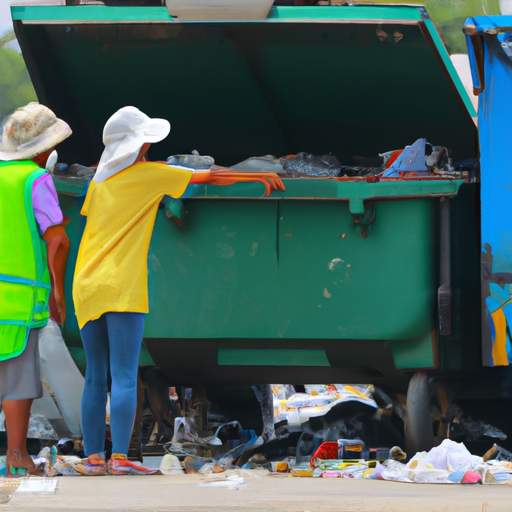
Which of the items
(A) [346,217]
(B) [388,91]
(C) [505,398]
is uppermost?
(B) [388,91]

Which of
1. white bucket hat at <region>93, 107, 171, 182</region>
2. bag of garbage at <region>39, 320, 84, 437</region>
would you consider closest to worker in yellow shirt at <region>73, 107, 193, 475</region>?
white bucket hat at <region>93, 107, 171, 182</region>

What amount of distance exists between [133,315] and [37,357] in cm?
45

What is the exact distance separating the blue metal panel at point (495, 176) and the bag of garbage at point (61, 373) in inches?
67.1

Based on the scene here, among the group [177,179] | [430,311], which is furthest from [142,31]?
[430,311]

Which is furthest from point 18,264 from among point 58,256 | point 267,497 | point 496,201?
point 496,201

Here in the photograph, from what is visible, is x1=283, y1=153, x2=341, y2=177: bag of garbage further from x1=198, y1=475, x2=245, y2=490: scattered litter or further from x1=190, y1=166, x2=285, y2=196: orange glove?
x1=198, y1=475, x2=245, y2=490: scattered litter

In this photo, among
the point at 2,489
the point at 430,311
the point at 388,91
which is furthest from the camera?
the point at 388,91

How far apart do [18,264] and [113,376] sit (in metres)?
0.55

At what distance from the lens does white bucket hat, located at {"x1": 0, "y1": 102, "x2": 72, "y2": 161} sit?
346 cm

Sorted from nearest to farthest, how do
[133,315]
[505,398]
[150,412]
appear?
[133,315] < [505,398] < [150,412]

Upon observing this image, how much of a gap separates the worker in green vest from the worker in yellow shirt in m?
0.17

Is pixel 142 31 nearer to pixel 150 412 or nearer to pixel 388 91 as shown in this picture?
pixel 388 91

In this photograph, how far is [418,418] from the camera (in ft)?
12.0

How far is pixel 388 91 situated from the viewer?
440 cm
